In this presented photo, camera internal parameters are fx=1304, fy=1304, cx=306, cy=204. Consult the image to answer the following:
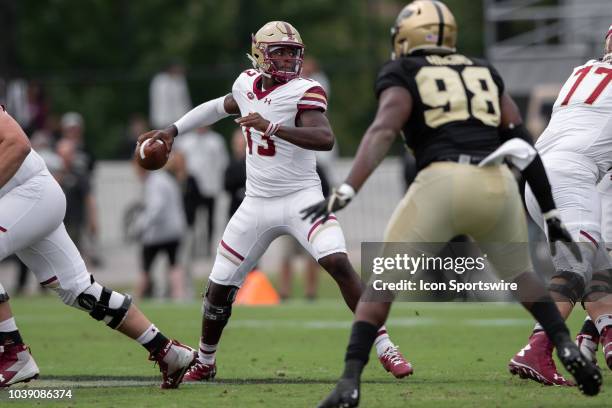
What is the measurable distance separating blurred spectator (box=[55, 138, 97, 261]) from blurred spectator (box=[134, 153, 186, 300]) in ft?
4.88

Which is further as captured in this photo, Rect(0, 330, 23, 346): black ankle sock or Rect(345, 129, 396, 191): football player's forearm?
Rect(0, 330, 23, 346): black ankle sock

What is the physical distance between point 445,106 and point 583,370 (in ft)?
4.79

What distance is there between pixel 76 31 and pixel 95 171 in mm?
11882

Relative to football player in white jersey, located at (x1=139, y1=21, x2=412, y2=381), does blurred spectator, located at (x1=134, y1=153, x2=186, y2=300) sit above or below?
below

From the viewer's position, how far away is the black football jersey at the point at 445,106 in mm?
6379

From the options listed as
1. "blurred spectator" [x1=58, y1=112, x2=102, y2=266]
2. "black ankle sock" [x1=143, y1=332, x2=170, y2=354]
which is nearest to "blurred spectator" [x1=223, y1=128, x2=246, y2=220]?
"blurred spectator" [x1=58, y1=112, x2=102, y2=266]

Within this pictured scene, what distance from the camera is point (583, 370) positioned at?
6.39 meters

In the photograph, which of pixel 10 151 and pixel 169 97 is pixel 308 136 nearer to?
pixel 10 151

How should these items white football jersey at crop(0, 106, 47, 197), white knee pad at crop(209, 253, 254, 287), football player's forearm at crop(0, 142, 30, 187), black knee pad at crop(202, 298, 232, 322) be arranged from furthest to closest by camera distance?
black knee pad at crop(202, 298, 232, 322), white knee pad at crop(209, 253, 254, 287), white football jersey at crop(0, 106, 47, 197), football player's forearm at crop(0, 142, 30, 187)

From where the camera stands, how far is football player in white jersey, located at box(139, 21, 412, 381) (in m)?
7.89

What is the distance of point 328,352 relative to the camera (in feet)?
32.7

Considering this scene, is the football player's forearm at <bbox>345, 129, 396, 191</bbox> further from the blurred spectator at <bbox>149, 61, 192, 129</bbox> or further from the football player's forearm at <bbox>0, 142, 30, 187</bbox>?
the blurred spectator at <bbox>149, 61, 192, 129</bbox>

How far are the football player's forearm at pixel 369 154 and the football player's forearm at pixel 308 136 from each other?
133 cm

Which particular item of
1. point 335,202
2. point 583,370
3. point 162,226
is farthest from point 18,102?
point 583,370
